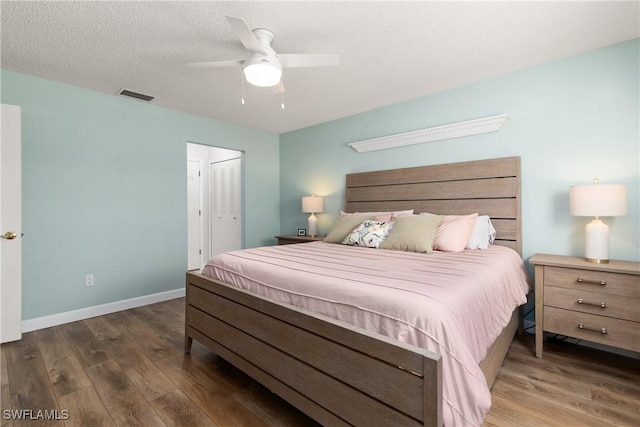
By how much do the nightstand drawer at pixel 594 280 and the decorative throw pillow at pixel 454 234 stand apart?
1.91 ft

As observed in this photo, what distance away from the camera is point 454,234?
246 cm

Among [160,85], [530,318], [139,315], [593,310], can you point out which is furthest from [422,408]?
[160,85]

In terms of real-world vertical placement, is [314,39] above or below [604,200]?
above

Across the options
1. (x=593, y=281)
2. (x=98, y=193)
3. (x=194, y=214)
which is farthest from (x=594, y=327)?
(x=194, y=214)

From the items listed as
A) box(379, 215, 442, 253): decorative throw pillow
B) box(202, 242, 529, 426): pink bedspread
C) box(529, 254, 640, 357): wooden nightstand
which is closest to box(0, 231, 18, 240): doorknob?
box(202, 242, 529, 426): pink bedspread

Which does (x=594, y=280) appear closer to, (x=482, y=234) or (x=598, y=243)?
(x=598, y=243)

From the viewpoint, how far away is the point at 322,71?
2.64 metres

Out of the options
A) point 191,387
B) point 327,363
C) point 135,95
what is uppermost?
point 135,95

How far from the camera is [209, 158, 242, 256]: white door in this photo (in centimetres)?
480

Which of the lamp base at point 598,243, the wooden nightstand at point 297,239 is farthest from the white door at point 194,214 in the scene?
the lamp base at point 598,243

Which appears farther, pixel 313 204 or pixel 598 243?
pixel 313 204

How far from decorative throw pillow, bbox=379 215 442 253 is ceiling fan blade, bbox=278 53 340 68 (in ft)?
4.65

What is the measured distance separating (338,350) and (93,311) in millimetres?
3054

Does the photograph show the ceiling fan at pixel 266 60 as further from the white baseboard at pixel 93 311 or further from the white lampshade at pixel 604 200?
the white baseboard at pixel 93 311
